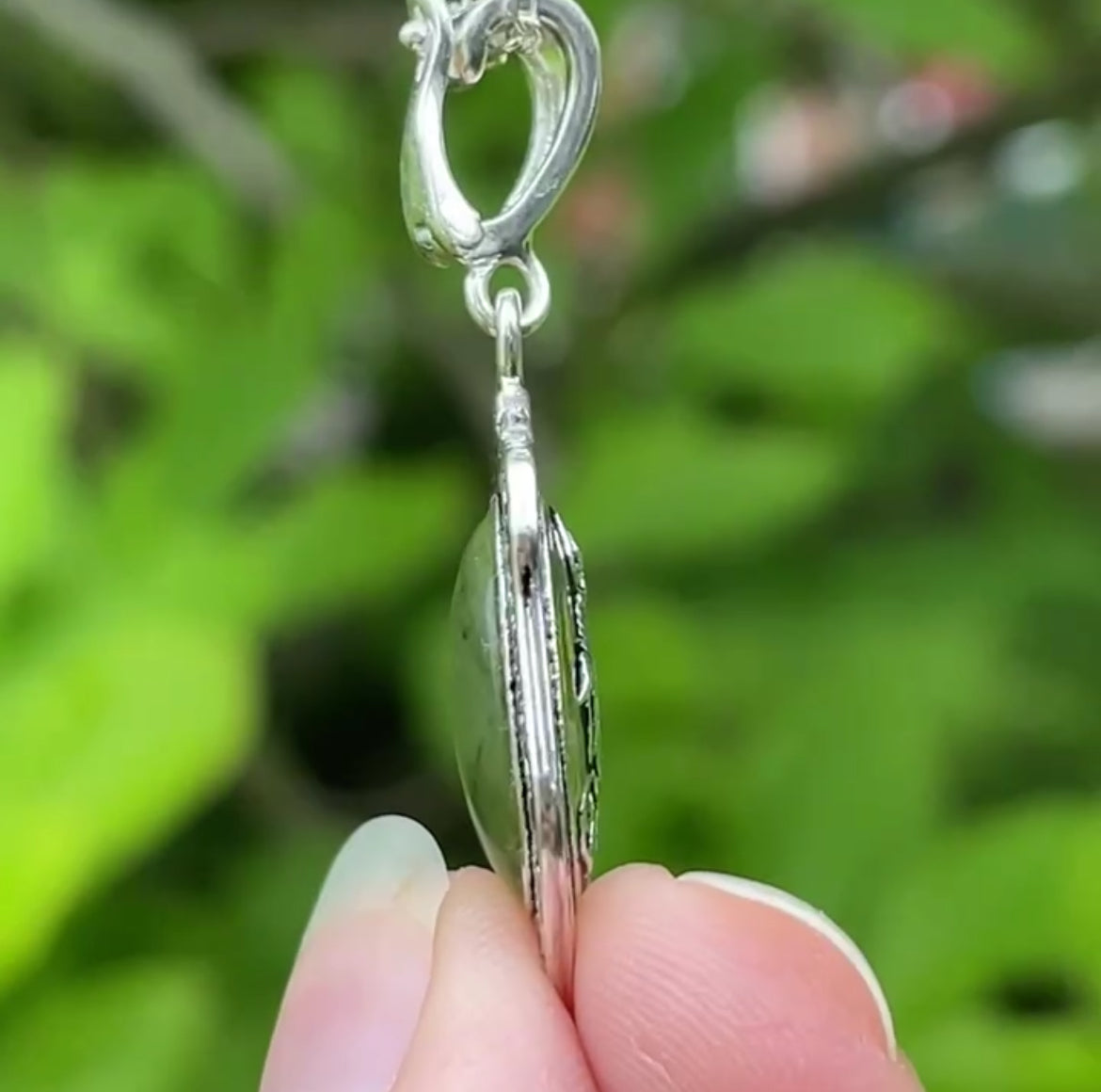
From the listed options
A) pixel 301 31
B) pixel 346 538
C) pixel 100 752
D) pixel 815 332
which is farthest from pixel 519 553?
pixel 301 31

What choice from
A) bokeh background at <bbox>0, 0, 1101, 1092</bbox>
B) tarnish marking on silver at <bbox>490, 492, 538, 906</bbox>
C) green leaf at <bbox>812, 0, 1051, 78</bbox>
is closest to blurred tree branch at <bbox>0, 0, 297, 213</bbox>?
bokeh background at <bbox>0, 0, 1101, 1092</bbox>

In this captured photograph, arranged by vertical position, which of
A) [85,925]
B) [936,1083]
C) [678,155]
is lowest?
[936,1083]

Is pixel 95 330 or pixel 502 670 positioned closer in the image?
pixel 502 670

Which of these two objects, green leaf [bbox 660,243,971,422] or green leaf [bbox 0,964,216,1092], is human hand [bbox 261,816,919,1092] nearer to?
green leaf [bbox 0,964,216,1092]

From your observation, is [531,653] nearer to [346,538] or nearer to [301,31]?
[346,538]

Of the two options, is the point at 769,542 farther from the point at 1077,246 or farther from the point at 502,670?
the point at 502,670

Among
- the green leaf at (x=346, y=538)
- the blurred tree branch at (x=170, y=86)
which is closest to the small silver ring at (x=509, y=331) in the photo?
the green leaf at (x=346, y=538)

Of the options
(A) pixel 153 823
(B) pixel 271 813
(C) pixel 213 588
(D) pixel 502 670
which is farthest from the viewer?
(B) pixel 271 813

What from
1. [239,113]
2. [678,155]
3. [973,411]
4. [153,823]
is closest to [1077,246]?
[973,411]
